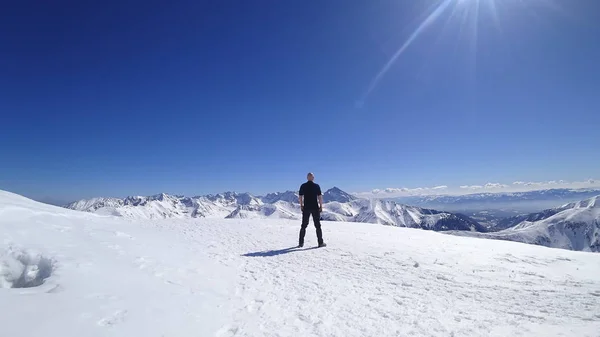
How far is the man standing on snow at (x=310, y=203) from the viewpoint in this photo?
1277 centimetres

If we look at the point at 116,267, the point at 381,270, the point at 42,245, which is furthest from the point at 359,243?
the point at 42,245

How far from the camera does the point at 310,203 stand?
13094 mm

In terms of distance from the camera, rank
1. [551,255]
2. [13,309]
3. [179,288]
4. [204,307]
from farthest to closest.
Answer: [551,255], [179,288], [204,307], [13,309]

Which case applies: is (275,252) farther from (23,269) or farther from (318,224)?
(23,269)

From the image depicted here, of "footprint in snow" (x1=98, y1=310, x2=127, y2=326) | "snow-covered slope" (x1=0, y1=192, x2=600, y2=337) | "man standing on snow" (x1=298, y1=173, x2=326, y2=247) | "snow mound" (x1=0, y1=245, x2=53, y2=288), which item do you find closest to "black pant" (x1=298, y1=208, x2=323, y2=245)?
"man standing on snow" (x1=298, y1=173, x2=326, y2=247)

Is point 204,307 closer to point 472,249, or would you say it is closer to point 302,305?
point 302,305

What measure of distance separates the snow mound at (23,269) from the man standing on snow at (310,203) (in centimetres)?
858

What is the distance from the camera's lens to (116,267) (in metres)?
7.44

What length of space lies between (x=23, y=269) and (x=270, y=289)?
19.0ft

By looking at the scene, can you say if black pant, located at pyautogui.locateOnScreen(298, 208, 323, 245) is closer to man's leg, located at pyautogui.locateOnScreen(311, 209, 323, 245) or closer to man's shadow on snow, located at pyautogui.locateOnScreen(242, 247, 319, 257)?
man's leg, located at pyautogui.locateOnScreen(311, 209, 323, 245)

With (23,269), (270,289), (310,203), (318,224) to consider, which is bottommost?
(270,289)

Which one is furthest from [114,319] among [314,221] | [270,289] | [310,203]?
[310,203]

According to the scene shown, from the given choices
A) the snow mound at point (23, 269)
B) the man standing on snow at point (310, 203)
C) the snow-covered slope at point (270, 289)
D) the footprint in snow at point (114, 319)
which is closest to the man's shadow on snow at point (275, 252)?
the snow-covered slope at point (270, 289)

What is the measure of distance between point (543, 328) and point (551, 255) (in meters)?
9.47
